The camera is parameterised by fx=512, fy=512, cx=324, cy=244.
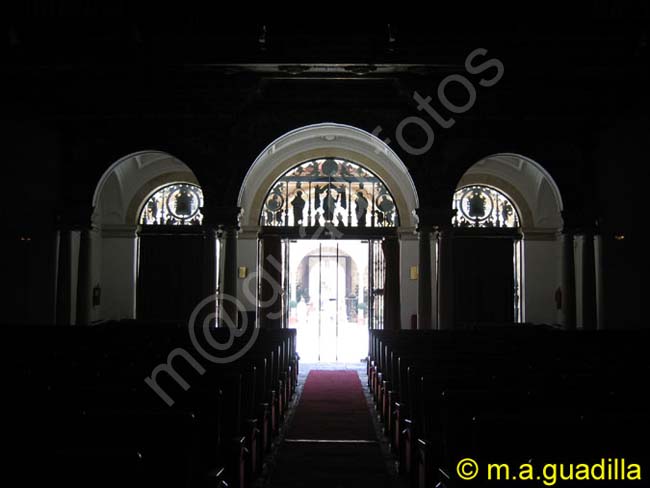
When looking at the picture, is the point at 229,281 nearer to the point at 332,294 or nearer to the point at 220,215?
the point at 220,215

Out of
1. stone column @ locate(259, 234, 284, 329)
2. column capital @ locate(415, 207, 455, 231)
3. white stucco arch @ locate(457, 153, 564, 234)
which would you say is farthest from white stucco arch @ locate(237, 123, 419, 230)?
column capital @ locate(415, 207, 455, 231)

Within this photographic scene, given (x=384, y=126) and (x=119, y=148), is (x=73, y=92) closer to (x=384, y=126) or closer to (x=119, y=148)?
(x=119, y=148)

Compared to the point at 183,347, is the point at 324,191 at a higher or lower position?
higher

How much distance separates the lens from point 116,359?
18.1 ft

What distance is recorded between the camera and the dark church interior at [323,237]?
3363 mm

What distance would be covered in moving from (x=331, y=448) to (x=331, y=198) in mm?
10188

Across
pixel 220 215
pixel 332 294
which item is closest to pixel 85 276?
pixel 220 215

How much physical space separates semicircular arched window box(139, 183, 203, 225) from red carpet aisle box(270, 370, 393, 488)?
8391mm

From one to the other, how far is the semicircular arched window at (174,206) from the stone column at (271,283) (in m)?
2.51

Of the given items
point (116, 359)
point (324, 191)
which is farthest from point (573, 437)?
point (324, 191)

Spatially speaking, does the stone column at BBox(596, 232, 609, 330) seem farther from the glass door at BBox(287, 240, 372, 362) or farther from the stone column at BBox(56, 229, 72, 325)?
the stone column at BBox(56, 229, 72, 325)

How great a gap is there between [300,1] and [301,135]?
4502 mm

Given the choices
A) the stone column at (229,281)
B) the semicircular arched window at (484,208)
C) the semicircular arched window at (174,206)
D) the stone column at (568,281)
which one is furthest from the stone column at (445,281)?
the semicircular arched window at (174,206)

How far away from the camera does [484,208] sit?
1588cm
